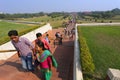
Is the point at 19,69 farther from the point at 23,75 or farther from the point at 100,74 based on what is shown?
the point at 100,74

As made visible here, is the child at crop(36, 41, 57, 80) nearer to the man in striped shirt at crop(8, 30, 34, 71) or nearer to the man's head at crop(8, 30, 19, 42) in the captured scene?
the man in striped shirt at crop(8, 30, 34, 71)

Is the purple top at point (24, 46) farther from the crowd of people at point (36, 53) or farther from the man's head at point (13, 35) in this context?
the man's head at point (13, 35)

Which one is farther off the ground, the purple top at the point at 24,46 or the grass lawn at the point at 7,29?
the purple top at the point at 24,46

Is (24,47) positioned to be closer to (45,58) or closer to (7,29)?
(45,58)

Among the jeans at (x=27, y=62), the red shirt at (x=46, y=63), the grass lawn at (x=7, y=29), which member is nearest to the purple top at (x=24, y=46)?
the jeans at (x=27, y=62)

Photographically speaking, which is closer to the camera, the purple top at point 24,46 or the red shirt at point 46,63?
the red shirt at point 46,63

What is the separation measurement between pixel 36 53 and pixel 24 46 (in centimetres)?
66

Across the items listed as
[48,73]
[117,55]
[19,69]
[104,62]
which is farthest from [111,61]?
[19,69]

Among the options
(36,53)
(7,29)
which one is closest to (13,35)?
(36,53)

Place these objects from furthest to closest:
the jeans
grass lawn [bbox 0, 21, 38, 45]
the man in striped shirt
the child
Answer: grass lawn [bbox 0, 21, 38, 45] → the jeans → the man in striped shirt → the child

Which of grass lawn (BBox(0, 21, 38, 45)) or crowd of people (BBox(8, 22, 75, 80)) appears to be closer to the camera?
crowd of people (BBox(8, 22, 75, 80))

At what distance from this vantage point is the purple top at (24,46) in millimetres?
6297

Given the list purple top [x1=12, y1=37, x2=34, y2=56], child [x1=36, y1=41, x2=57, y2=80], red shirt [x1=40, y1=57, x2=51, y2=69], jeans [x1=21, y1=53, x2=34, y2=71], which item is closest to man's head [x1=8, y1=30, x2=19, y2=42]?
purple top [x1=12, y1=37, x2=34, y2=56]

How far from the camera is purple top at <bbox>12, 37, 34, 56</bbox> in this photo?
6297 millimetres
